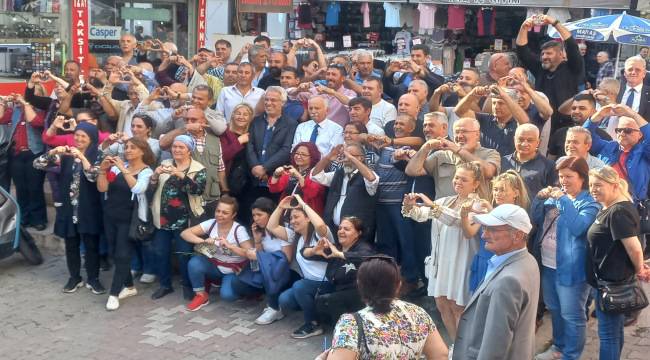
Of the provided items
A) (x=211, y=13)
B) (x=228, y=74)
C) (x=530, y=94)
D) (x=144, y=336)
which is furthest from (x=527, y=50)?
(x=211, y=13)

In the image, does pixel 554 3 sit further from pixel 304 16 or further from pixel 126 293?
pixel 126 293

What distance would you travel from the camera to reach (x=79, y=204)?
7816 millimetres

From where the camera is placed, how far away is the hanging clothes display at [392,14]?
16500mm

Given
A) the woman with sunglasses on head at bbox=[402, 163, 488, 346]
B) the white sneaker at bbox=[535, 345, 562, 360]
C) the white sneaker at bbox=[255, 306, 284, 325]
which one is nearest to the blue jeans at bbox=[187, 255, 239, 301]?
the white sneaker at bbox=[255, 306, 284, 325]

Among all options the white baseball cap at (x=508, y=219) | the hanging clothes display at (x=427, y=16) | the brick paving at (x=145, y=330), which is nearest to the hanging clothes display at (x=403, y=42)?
the hanging clothes display at (x=427, y=16)

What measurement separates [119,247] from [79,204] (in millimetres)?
608

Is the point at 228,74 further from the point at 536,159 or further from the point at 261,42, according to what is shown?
the point at 536,159

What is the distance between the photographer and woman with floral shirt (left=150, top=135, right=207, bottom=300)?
7.59m

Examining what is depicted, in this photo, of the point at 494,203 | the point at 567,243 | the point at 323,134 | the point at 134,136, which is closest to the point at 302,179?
the point at 323,134

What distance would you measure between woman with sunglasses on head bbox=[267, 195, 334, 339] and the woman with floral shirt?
105 cm

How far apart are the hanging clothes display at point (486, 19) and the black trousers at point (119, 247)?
10.5 m

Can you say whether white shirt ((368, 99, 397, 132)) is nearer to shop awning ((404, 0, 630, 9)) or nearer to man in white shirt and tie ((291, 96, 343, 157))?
man in white shirt and tie ((291, 96, 343, 157))

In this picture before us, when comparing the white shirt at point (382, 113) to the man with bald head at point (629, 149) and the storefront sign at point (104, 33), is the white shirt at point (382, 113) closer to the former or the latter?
the man with bald head at point (629, 149)

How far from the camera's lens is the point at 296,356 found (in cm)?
654
